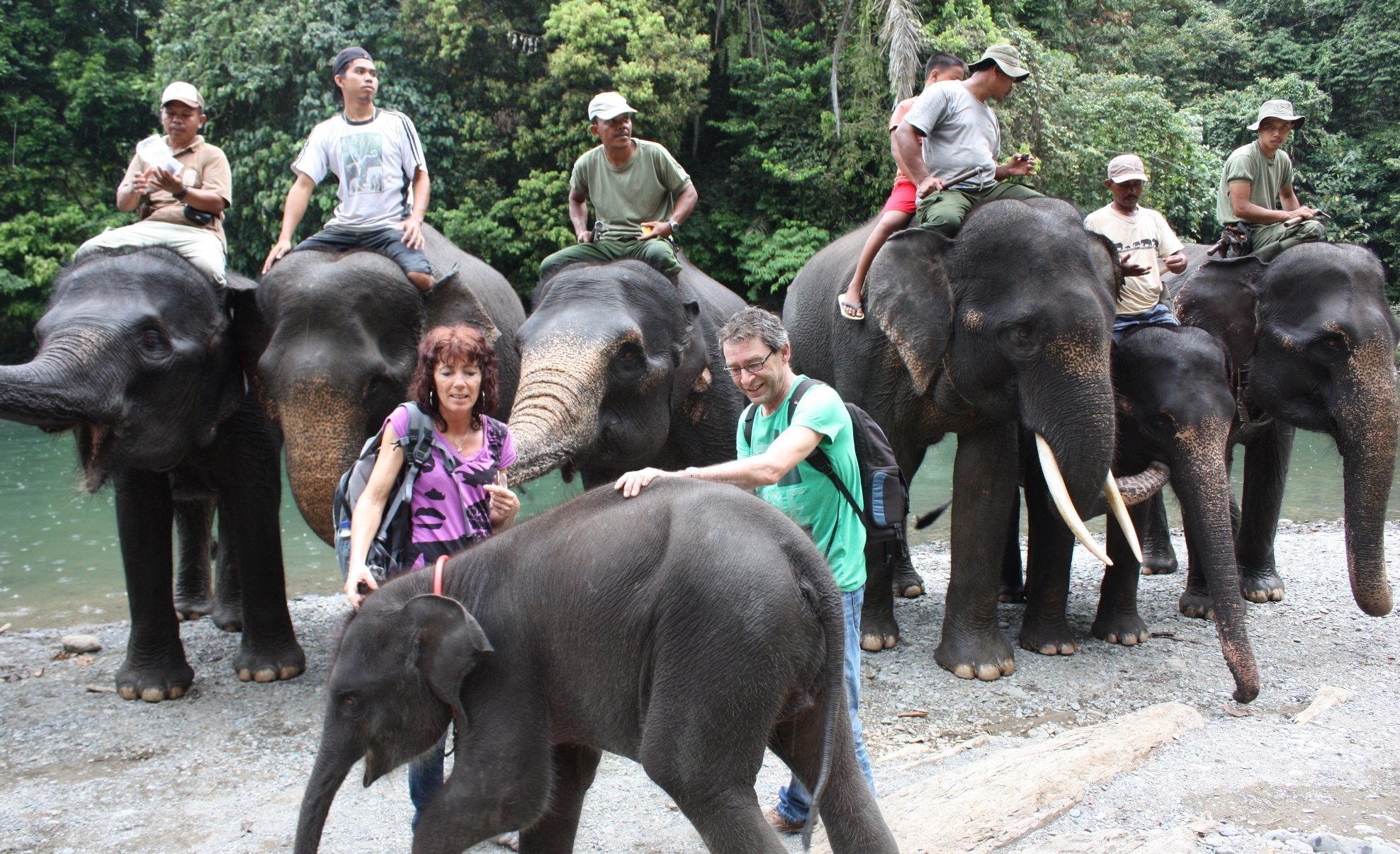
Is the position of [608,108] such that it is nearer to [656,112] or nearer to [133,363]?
[133,363]

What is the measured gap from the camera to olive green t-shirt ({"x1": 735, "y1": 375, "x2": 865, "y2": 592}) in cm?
371

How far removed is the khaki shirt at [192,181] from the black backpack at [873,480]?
4.04 m

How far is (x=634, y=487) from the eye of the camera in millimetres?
3135

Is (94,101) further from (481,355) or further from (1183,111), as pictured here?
(481,355)

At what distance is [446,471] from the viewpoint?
12.2 feet

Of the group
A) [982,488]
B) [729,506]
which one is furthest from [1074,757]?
[729,506]

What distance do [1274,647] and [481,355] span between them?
214 inches

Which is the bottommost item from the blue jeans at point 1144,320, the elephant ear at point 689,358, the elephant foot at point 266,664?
the elephant foot at point 266,664

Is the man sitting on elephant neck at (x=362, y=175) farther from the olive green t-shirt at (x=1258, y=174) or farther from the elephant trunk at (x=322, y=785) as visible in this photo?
the olive green t-shirt at (x=1258, y=174)

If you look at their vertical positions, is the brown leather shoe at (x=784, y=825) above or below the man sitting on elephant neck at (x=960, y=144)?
below

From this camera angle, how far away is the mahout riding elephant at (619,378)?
17.4 ft

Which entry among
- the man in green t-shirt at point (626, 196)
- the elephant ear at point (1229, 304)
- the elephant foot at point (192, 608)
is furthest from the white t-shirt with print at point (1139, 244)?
the elephant foot at point (192, 608)

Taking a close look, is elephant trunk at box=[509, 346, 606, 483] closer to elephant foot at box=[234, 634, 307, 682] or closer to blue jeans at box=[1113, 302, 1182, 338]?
elephant foot at box=[234, 634, 307, 682]

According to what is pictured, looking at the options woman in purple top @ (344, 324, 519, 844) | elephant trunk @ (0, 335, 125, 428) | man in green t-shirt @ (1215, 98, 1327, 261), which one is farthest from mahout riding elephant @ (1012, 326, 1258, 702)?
elephant trunk @ (0, 335, 125, 428)
